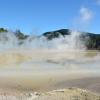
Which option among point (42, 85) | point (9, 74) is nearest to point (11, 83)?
point (42, 85)

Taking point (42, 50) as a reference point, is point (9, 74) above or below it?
below

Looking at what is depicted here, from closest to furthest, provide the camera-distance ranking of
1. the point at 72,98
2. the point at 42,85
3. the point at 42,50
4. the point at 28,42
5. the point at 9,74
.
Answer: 1. the point at 72,98
2. the point at 42,85
3. the point at 9,74
4. the point at 42,50
5. the point at 28,42

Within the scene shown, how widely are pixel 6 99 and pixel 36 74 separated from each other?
11027mm

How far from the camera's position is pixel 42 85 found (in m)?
21.0

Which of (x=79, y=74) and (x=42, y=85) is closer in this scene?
(x=42, y=85)

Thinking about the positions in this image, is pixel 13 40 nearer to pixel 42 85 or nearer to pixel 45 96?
pixel 42 85

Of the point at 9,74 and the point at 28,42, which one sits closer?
the point at 9,74

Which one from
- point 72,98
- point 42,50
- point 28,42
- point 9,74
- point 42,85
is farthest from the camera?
point 28,42

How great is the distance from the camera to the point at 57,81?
22266mm

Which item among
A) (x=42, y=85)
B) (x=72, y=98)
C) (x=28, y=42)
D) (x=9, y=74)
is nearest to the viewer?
(x=72, y=98)

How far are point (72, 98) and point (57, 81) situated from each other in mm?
7834

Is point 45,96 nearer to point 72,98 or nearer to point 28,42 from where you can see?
point 72,98

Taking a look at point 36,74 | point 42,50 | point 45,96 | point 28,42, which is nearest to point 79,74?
point 36,74

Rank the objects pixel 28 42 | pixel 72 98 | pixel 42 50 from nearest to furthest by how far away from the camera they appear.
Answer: pixel 72 98
pixel 42 50
pixel 28 42
